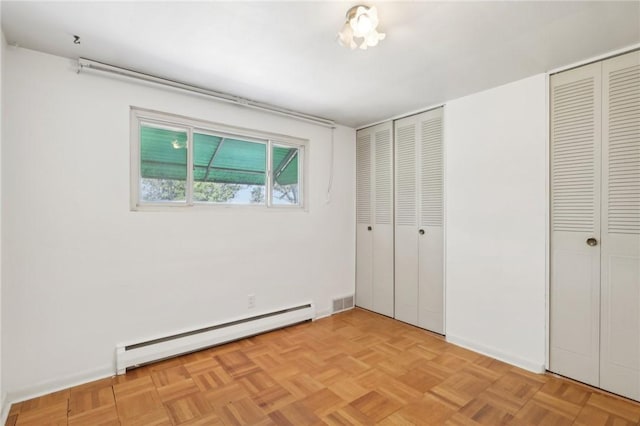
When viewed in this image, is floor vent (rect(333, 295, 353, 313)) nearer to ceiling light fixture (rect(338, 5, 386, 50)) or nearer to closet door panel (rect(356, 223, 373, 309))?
closet door panel (rect(356, 223, 373, 309))

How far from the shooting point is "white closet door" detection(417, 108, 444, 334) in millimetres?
3121

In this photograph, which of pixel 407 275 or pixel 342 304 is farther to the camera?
pixel 342 304

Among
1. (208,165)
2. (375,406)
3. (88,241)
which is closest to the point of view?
(375,406)

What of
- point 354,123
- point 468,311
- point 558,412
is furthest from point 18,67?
point 558,412

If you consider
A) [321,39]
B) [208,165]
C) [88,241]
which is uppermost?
[321,39]

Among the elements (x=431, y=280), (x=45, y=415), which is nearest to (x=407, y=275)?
(x=431, y=280)

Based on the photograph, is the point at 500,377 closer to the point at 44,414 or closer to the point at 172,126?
the point at 44,414

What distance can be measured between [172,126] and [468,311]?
10.4 ft

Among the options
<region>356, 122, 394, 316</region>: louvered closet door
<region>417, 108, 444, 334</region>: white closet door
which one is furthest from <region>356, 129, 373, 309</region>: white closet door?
<region>417, 108, 444, 334</region>: white closet door

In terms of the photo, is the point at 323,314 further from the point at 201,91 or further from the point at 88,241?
the point at 201,91

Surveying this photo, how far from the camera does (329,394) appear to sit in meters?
2.11

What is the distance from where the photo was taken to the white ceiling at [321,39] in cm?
166

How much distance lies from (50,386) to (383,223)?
10.6 feet

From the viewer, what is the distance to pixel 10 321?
78.7 inches
